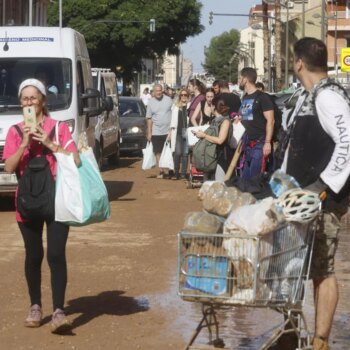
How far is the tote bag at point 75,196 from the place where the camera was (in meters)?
7.99

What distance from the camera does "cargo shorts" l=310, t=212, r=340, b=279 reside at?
7.04 m

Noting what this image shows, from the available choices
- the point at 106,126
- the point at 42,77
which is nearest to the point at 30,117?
the point at 42,77

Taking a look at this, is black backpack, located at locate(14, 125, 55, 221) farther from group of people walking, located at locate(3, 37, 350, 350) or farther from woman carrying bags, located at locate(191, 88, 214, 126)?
woman carrying bags, located at locate(191, 88, 214, 126)

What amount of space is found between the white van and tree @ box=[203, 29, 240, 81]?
15083 centimetres

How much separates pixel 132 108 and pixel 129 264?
20.3m

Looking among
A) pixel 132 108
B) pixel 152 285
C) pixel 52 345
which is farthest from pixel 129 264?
pixel 132 108

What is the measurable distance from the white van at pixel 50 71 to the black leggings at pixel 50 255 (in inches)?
333

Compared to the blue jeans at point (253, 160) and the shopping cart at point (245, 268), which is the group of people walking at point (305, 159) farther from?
the blue jeans at point (253, 160)

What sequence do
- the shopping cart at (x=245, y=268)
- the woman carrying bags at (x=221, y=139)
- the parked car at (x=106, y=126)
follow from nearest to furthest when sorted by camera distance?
the shopping cart at (x=245, y=268), the woman carrying bags at (x=221, y=139), the parked car at (x=106, y=126)

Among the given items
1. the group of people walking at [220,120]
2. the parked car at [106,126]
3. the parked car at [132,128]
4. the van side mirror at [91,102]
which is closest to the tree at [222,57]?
the parked car at [132,128]

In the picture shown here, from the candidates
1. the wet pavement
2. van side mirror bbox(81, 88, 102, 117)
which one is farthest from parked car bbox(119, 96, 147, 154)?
the wet pavement

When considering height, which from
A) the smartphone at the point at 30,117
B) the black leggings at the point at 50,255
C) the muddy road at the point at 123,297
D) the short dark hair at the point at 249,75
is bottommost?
the muddy road at the point at 123,297

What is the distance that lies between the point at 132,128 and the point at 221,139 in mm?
15265

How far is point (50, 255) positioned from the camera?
815cm
